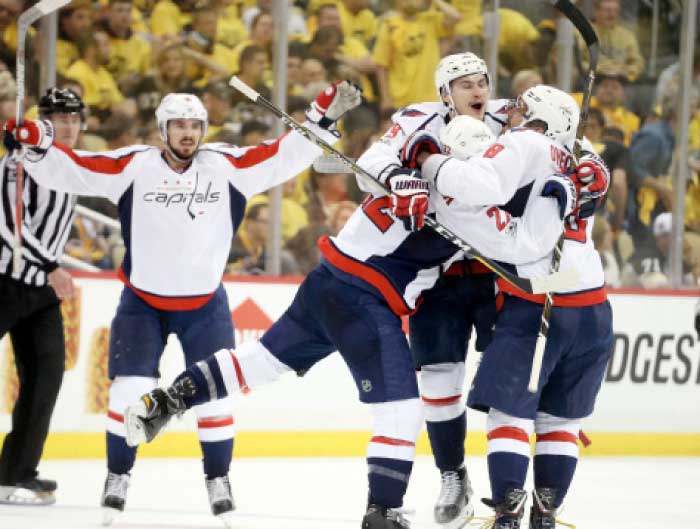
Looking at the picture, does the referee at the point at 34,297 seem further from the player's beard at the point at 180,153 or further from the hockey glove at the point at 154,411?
the hockey glove at the point at 154,411

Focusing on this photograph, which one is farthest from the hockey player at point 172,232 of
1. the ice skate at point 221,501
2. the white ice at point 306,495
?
the white ice at point 306,495

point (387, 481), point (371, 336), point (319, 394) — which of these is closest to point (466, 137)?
point (371, 336)

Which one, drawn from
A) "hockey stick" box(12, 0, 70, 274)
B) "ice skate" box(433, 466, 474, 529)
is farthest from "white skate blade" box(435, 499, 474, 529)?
"hockey stick" box(12, 0, 70, 274)

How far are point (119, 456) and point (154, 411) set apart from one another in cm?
60

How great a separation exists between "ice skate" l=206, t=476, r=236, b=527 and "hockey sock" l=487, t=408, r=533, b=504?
1.01 m

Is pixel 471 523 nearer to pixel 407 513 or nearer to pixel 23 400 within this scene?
pixel 407 513

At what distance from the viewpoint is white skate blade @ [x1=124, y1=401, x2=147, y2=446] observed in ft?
14.3

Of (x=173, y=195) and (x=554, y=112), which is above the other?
(x=554, y=112)

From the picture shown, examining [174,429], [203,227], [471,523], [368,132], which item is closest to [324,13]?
[368,132]

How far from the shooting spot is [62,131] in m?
5.52

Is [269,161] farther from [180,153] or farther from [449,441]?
[449,441]

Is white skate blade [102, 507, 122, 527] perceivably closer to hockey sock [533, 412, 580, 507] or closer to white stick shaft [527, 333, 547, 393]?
hockey sock [533, 412, 580, 507]

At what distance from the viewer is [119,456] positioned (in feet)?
16.1

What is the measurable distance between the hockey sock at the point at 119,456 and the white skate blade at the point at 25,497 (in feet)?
1.76
